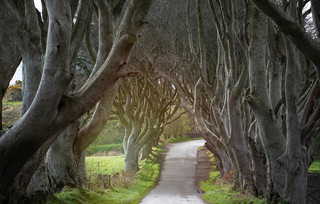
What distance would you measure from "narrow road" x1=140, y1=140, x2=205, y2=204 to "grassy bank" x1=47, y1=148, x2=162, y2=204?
0.49 meters

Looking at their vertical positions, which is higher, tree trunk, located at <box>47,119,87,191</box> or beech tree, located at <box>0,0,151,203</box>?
beech tree, located at <box>0,0,151,203</box>

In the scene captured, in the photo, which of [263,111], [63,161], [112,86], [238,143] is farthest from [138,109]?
[112,86]

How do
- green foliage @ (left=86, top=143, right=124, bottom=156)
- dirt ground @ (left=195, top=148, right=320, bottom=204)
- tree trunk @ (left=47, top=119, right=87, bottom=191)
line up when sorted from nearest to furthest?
tree trunk @ (left=47, top=119, right=87, bottom=191) → dirt ground @ (left=195, top=148, right=320, bottom=204) → green foliage @ (left=86, top=143, right=124, bottom=156)

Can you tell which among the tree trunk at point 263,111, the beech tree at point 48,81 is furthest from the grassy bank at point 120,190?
the tree trunk at point 263,111

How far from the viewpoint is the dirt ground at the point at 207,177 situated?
30.8 feet

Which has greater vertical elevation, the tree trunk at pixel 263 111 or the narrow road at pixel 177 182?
the tree trunk at pixel 263 111

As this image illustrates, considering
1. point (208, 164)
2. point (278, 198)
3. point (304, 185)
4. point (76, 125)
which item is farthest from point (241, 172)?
point (208, 164)

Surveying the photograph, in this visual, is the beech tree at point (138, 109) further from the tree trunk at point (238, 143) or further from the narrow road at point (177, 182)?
the tree trunk at point (238, 143)

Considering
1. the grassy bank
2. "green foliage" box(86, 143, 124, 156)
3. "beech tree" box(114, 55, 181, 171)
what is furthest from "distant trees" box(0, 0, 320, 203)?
"green foliage" box(86, 143, 124, 156)

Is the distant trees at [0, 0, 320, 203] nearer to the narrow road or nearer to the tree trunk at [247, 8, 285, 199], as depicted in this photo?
the tree trunk at [247, 8, 285, 199]

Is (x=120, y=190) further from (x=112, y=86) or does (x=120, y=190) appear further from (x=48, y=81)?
(x=48, y=81)

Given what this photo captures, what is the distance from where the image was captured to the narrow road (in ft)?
36.2

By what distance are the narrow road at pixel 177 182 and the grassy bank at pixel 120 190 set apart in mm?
494

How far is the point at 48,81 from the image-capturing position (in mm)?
3904
